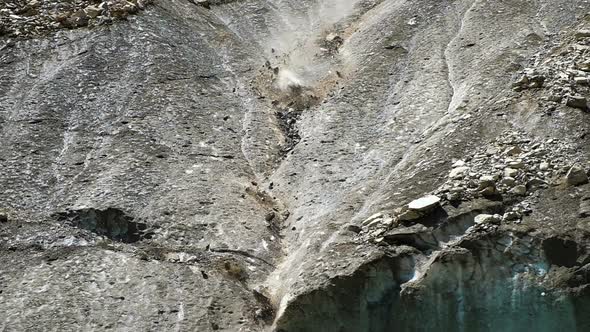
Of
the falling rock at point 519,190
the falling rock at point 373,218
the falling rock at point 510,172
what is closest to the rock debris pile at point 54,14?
the falling rock at point 373,218

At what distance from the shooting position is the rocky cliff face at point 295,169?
10.7 metres

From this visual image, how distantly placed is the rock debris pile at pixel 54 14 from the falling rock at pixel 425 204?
824 centimetres

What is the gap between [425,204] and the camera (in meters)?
11.2

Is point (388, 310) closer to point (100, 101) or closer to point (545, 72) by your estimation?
point (545, 72)

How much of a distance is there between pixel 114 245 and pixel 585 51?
266 inches

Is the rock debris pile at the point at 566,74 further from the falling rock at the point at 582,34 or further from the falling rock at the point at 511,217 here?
the falling rock at the point at 511,217

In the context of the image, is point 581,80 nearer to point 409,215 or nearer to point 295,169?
point 409,215

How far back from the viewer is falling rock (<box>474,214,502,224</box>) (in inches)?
423

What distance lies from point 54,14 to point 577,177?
10572mm

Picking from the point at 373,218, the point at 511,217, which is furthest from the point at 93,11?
the point at 511,217

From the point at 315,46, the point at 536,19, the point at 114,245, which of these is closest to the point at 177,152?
the point at 114,245

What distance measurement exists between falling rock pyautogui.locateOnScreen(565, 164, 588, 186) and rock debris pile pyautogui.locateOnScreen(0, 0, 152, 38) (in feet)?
30.6

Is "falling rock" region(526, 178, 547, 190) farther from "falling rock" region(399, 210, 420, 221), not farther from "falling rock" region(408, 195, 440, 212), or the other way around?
"falling rock" region(399, 210, 420, 221)

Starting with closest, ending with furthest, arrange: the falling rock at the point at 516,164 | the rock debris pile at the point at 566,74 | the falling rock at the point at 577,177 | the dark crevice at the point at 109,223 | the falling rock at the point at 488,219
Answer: the falling rock at the point at 488,219
the falling rock at the point at 577,177
the falling rock at the point at 516,164
the rock debris pile at the point at 566,74
the dark crevice at the point at 109,223
